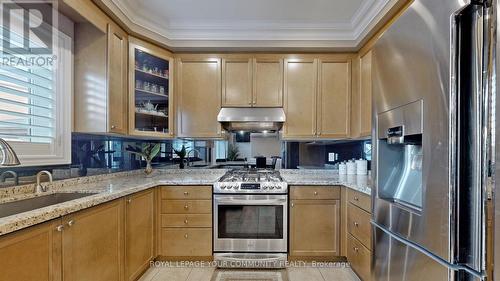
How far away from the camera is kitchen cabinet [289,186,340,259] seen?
2609 millimetres

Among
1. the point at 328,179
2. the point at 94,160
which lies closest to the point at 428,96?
the point at 328,179

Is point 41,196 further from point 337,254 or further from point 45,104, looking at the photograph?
point 337,254

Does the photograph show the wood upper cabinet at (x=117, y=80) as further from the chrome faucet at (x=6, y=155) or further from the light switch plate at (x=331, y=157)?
the light switch plate at (x=331, y=157)

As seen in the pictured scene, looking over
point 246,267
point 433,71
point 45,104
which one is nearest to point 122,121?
point 45,104

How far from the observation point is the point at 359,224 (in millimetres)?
2217

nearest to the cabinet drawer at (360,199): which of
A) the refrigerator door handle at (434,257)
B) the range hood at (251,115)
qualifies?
the refrigerator door handle at (434,257)

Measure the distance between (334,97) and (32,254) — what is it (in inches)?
114

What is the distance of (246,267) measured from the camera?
2.57 meters

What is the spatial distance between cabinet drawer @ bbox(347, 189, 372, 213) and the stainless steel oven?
2.01 feet

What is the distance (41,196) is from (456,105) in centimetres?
235

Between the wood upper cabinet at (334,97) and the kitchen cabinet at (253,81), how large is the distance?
49 centimetres

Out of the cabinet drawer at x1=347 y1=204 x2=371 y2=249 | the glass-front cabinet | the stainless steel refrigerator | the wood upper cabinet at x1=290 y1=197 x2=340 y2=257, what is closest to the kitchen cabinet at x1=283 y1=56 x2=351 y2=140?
the wood upper cabinet at x1=290 y1=197 x2=340 y2=257

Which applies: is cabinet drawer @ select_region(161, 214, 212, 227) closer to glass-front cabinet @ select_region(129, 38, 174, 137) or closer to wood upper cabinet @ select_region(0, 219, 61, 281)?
glass-front cabinet @ select_region(129, 38, 174, 137)

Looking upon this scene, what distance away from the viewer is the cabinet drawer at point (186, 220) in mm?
2607
